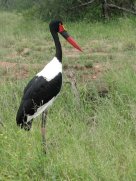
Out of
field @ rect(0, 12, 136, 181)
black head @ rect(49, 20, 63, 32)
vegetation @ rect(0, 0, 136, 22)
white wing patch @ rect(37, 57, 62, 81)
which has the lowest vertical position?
vegetation @ rect(0, 0, 136, 22)

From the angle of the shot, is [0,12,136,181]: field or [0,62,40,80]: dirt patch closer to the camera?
[0,12,136,181]: field

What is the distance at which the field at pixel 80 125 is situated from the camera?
3299 millimetres

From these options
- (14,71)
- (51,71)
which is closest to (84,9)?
(14,71)

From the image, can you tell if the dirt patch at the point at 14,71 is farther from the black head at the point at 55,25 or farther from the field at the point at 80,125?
the black head at the point at 55,25

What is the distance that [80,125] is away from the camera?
13.8 ft

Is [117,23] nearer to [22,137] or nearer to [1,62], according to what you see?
[1,62]

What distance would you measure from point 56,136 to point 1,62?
4.39 meters

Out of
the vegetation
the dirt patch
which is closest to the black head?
the dirt patch

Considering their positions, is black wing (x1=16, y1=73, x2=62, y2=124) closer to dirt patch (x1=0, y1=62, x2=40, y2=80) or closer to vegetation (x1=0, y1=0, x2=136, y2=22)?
dirt patch (x1=0, y1=62, x2=40, y2=80)

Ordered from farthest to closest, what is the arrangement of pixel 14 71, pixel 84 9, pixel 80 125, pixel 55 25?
pixel 84 9, pixel 14 71, pixel 55 25, pixel 80 125

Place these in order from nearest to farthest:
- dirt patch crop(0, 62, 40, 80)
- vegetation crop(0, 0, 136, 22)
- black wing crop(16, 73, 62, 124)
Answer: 1. black wing crop(16, 73, 62, 124)
2. dirt patch crop(0, 62, 40, 80)
3. vegetation crop(0, 0, 136, 22)

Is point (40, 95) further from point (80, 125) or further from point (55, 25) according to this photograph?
point (55, 25)

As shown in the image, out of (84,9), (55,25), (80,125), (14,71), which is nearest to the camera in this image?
(80,125)

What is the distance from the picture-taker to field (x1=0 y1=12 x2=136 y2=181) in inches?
130
